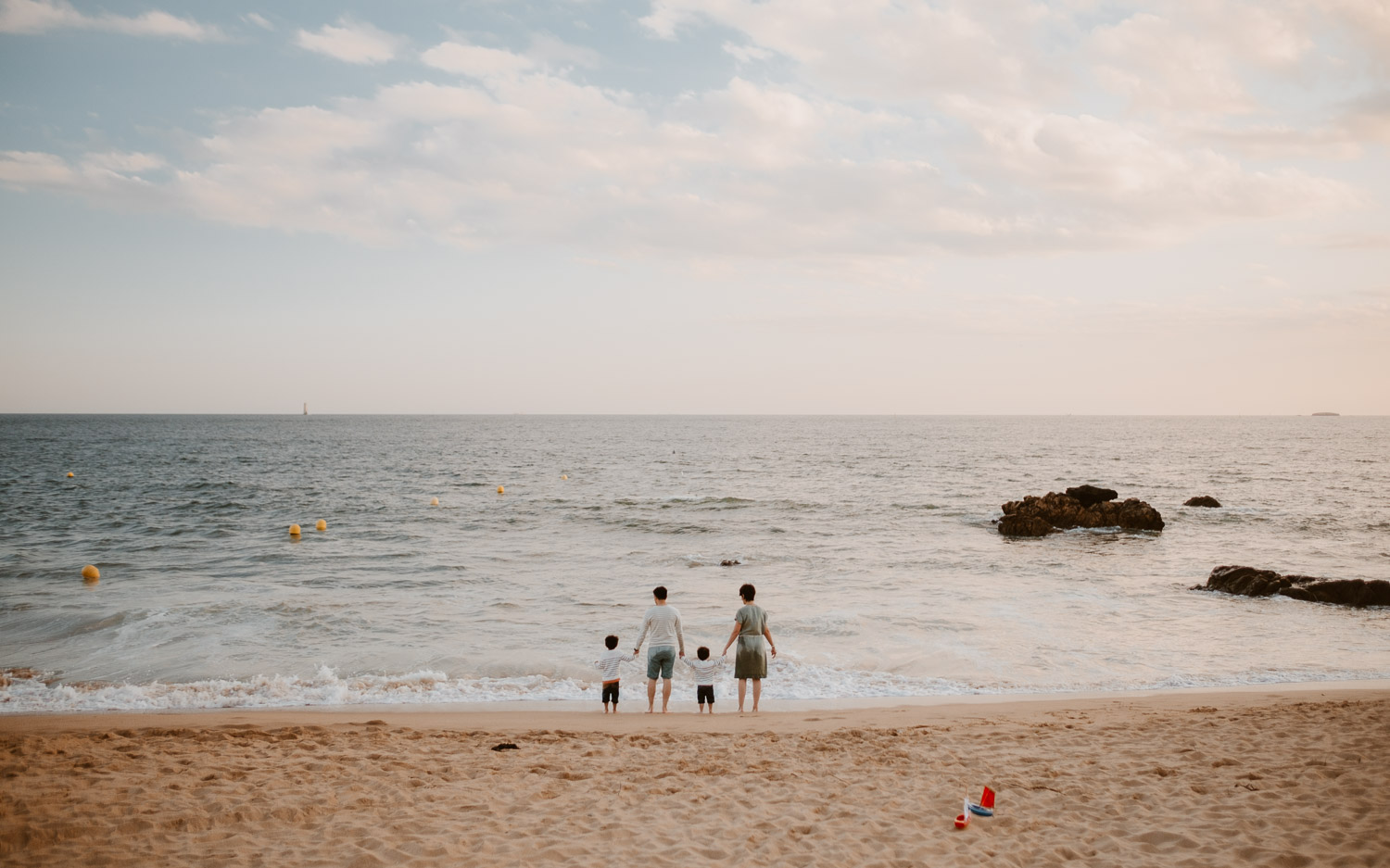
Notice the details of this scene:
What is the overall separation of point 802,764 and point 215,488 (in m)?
41.0

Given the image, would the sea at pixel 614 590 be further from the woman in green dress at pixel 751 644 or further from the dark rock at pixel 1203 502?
the woman in green dress at pixel 751 644

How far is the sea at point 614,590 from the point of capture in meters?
11.5

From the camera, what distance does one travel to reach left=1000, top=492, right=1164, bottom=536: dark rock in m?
26.6

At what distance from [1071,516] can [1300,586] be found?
11.1 m

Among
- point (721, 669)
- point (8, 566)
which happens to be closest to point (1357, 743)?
point (721, 669)

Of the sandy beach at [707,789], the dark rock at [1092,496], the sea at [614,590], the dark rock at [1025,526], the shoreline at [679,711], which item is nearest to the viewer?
the sandy beach at [707,789]

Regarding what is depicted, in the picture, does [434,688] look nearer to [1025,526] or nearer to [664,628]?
[664,628]

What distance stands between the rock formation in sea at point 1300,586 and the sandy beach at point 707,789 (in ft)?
29.8

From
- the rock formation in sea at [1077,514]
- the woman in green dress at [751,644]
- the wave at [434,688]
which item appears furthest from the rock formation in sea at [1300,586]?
the woman in green dress at [751,644]

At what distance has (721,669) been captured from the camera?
12.1m

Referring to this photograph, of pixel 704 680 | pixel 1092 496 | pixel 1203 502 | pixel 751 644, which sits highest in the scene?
pixel 1092 496

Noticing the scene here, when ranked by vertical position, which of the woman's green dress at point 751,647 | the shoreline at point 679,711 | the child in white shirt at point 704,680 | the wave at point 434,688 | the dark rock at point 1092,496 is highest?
the dark rock at point 1092,496

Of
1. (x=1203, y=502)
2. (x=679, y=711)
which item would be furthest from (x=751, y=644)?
(x=1203, y=502)

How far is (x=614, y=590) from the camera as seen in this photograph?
1767 cm
